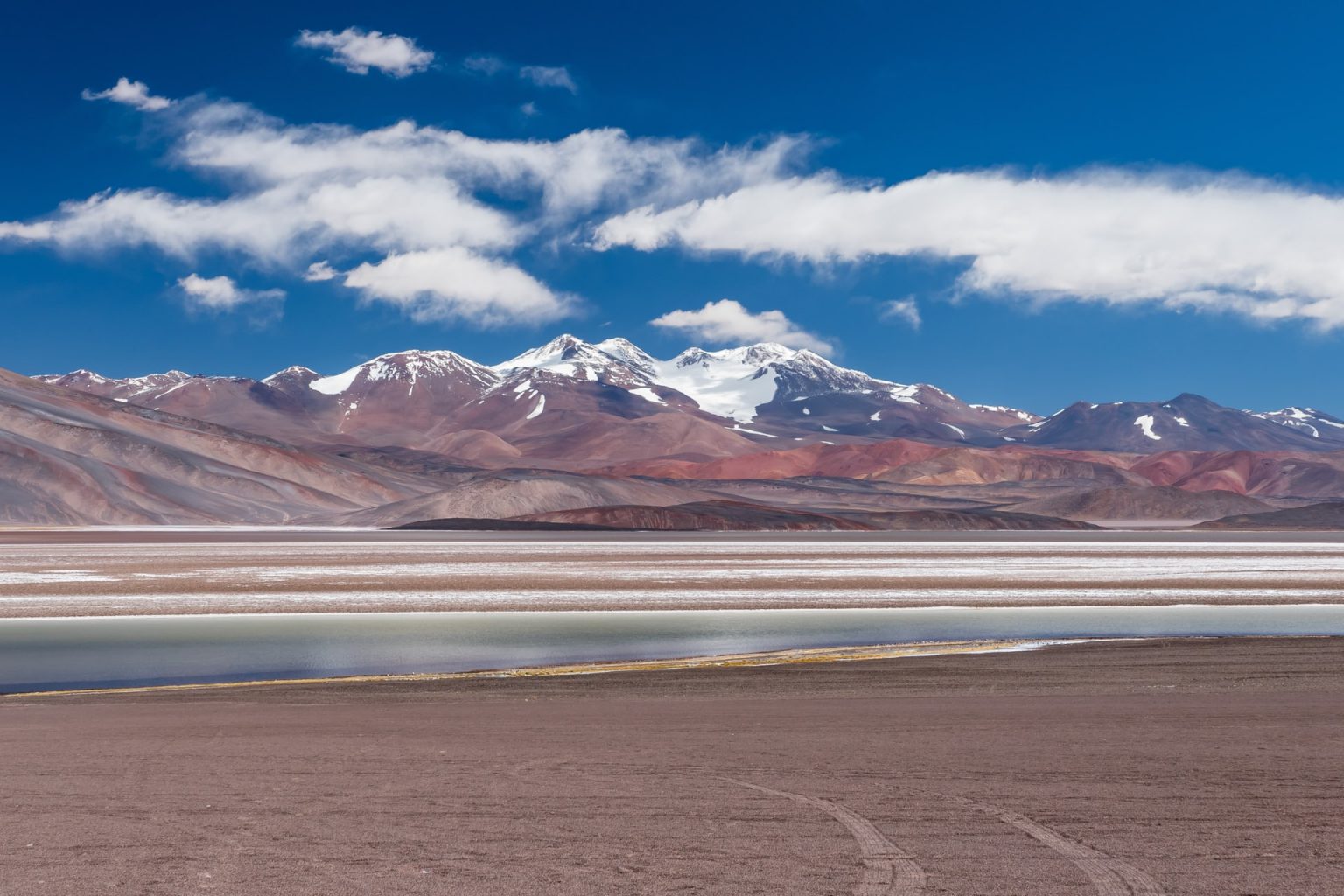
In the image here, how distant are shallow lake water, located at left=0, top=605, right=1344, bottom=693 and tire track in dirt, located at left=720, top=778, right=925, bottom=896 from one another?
14.0 m

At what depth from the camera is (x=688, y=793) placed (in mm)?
10297

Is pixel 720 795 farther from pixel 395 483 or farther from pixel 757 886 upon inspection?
pixel 395 483

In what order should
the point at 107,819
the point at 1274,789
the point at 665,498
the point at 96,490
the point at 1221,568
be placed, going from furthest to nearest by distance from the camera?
1. the point at 665,498
2. the point at 96,490
3. the point at 1221,568
4. the point at 1274,789
5. the point at 107,819

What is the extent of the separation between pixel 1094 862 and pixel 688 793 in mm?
3477

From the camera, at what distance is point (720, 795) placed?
1020cm

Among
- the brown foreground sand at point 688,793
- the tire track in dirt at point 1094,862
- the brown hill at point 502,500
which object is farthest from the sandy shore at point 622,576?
the brown hill at point 502,500

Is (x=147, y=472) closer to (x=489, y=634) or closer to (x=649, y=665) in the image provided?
(x=489, y=634)

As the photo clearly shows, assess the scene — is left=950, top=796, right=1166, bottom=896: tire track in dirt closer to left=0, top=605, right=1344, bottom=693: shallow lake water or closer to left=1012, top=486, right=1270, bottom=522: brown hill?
left=0, top=605, right=1344, bottom=693: shallow lake water

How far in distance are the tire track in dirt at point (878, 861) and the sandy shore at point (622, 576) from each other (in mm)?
27529

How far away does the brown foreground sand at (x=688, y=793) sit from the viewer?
787 cm

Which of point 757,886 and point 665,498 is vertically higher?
point 665,498

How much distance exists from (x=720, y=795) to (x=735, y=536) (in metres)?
93.4

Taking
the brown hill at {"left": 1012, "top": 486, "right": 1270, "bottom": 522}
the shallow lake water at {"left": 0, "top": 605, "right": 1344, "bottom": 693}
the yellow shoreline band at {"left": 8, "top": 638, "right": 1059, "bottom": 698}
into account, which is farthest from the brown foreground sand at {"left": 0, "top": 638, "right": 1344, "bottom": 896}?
the brown hill at {"left": 1012, "top": 486, "right": 1270, "bottom": 522}

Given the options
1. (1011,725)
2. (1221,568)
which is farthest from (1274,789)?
(1221,568)
